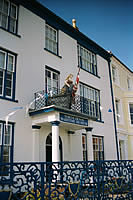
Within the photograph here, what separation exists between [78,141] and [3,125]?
5.39m

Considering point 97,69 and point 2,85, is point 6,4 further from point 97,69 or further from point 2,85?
point 97,69

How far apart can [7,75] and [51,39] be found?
446 centimetres

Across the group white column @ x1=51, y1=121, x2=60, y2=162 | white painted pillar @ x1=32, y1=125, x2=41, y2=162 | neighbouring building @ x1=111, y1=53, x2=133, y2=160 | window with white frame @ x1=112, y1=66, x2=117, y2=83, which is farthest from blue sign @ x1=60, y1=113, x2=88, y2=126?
window with white frame @ x1=112, y1=66, x2=117, y2=83

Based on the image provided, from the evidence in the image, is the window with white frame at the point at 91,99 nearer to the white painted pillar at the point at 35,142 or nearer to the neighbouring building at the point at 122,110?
the neighbouring building at the point at 122,110

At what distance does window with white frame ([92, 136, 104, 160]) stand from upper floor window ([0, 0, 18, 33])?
28.5ft

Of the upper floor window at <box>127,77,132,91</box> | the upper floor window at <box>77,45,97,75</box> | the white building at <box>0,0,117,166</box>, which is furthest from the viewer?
the upper floor window at <box>127,77,132,91</box>

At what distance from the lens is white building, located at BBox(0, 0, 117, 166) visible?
9859mm

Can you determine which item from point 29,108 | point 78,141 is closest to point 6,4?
point 29,108

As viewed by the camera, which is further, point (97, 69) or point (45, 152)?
point (97, 69)

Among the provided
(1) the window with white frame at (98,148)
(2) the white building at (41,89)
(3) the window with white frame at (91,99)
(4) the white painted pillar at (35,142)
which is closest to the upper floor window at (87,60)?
(2) the white building at (41,89)

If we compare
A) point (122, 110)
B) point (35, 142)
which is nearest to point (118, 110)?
point (122, 110)

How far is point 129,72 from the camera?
74.3ft

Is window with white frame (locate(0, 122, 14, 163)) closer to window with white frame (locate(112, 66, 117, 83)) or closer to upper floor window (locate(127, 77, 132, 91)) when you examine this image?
window with white frame (locate(112, 66, 117, 83))

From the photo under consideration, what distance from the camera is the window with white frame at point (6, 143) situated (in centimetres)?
912
